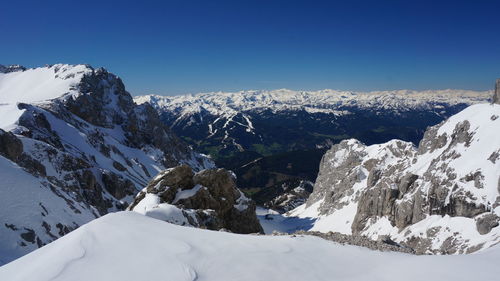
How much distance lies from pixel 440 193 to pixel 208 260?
224 ft

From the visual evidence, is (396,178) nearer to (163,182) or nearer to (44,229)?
(163,182)

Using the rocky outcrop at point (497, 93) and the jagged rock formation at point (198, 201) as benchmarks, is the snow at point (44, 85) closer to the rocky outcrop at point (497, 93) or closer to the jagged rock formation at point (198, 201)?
the jagged rock formation at point (198, 201)

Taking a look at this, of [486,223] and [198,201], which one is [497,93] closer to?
[486,223]

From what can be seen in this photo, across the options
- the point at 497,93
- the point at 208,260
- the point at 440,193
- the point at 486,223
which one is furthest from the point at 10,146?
the point at 497,93

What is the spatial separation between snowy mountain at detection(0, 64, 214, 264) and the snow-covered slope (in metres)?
14.2

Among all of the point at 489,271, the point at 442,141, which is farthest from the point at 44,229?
the point at 442,141

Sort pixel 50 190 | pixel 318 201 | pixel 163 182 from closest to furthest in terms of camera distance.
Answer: pixel 50 190, pixel 163 182, pixel 318 201

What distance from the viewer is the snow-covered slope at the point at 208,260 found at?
1291 cm

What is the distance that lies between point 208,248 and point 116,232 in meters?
4.82

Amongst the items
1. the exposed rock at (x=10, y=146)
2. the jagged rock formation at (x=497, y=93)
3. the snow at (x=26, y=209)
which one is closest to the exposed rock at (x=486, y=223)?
the jagged rock formation at (x=497, y=93)

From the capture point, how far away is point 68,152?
86.4 meters

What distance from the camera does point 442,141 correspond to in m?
84.8

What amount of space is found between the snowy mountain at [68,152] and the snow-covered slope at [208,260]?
46.7 feet

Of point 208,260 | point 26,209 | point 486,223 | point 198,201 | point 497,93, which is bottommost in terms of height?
point 486,223
